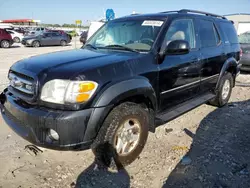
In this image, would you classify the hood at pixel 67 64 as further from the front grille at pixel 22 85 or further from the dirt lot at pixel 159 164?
the dirt lot at pixel 159 164

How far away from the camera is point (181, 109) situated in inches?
151

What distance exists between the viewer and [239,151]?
3426 millimetres

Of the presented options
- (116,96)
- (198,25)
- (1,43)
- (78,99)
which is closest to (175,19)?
(198,25)

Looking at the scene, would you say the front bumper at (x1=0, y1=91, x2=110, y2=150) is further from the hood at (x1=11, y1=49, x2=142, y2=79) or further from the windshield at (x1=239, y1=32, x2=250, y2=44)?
the windshield at (x1=239, y1=32, x2=250, y2=44)

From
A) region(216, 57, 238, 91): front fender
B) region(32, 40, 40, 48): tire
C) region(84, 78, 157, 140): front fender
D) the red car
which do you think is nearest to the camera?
region(84, 78, 157, 140): front fender

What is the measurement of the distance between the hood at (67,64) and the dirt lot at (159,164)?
1207 mm

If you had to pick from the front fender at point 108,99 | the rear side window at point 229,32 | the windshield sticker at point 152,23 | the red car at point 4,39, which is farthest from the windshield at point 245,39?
the red car at point 4,39

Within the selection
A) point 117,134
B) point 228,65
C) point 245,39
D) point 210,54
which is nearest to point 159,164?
point 117,134

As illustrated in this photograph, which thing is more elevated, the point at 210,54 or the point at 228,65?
the point at 210,54

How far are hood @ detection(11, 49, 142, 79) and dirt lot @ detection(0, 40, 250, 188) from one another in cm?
121

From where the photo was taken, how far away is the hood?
255cm

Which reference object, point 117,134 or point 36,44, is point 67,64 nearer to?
point 117,134

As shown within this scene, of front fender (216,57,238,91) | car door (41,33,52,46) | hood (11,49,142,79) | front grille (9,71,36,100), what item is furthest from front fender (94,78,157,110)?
car door (41,33,52,46)

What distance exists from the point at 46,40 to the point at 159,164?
2295cm
